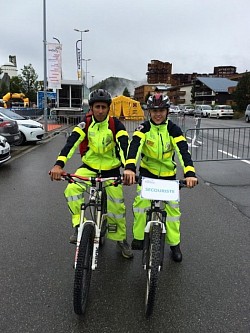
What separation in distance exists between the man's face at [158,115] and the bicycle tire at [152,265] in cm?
110

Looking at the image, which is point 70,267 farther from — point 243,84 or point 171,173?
point 243,84

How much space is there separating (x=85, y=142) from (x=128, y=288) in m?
1.59

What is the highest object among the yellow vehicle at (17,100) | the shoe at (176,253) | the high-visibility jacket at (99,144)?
the yellow vehicle at (17,100)

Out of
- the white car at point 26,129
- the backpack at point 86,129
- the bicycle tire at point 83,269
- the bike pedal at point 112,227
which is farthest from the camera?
the white car at point 26,129

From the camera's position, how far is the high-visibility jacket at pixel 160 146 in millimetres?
3357

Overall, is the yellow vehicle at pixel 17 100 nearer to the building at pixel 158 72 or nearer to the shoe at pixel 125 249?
the shoe at pixel 125 249

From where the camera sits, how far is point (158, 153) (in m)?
3.47

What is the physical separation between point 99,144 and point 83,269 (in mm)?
1330

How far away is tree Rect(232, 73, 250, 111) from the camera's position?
137ft

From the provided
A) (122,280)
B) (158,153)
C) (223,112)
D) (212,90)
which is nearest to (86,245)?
(122,280)

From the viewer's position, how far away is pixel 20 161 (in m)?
10.3

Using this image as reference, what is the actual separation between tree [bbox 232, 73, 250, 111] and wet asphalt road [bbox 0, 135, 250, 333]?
132 ft

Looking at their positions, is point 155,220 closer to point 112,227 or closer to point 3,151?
point 112,227

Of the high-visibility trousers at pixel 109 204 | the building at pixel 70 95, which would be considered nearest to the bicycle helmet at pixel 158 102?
the high-visibility trousers at pixel 109 204
